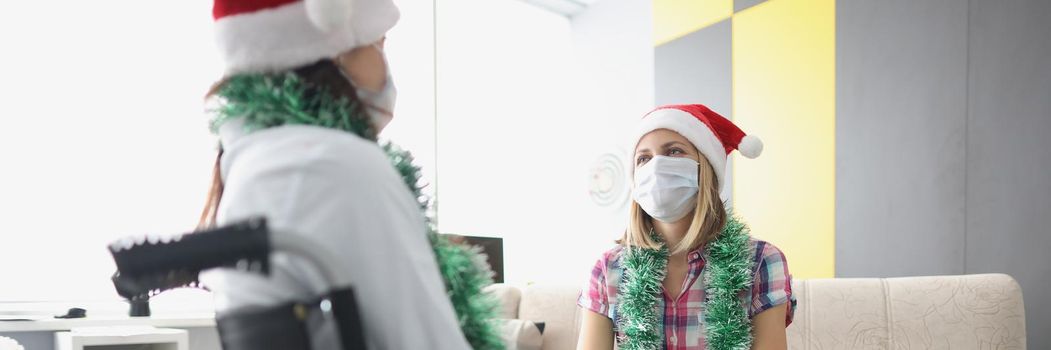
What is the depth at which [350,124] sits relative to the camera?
84 centimetres

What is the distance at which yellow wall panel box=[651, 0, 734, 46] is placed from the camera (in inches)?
151

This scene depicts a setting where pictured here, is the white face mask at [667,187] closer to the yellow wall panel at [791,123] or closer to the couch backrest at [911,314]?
the couch backrest at [911,314]

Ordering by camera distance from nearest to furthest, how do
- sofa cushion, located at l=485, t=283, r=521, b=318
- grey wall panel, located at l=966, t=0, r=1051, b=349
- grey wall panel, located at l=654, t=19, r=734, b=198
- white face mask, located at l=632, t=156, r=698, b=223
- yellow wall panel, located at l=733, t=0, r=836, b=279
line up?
white face mask, located at l=632, t=156, r=698, b=223, grey wall panel, located at l=966, t=0, r=1051, b=349, sofa cushion, located at l=485, t=283, r=521, b=318, yellow wall panel, located at l=733, t=0, r=836, b=279, grey wall panel, located at l=654, t=19, r=734, b=198

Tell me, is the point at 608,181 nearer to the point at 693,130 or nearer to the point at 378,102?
the point at 693,130

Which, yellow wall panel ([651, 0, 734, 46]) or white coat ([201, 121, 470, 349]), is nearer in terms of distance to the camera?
white coat ([201, 121, 470, 349])

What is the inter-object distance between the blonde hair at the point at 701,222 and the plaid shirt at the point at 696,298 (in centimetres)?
4

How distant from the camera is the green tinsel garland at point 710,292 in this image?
5.72 ft

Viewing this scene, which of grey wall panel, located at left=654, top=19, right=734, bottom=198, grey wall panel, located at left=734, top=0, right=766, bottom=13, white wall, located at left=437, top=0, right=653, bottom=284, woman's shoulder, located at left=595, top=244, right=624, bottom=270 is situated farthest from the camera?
white wall, located at left=437, top=0, right=653, bottom=284

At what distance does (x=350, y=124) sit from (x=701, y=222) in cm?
118

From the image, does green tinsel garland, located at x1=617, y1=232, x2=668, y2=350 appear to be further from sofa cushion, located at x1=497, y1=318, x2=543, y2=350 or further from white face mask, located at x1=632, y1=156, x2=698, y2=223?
sofa cushion, located at x1=497, y1=318, x2=543, y2=350

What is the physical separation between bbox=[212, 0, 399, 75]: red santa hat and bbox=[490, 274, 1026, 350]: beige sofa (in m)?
1.48

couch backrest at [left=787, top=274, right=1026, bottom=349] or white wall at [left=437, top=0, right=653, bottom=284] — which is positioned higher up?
white wall at [left=437, top=0, right=653, bottom=284]

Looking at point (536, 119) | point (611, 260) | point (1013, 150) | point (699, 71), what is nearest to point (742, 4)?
point (699, 71)

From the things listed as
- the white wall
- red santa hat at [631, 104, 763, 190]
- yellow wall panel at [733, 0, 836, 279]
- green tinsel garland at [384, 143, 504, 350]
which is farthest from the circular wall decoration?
green tinsel garland at [384, 143, 504, 350]
